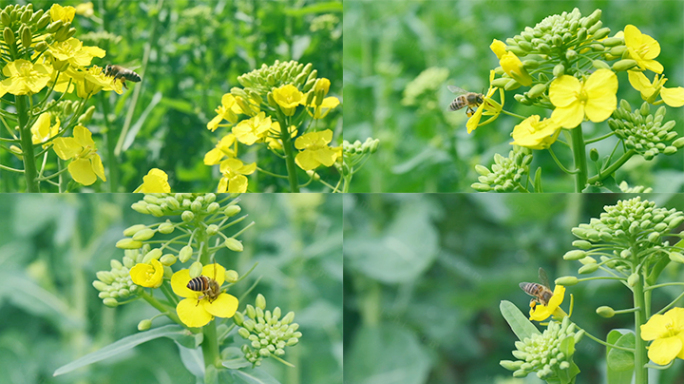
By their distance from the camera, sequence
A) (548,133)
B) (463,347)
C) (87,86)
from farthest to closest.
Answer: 1. (463,347)
2. (87,86)
3. (548,133)

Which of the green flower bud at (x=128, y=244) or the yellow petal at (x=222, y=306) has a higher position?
the green flower bud at (x=128, y=244)

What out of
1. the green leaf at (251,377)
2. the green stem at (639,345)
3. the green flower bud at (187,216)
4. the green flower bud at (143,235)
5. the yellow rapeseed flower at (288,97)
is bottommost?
the green leaf at (251,377)

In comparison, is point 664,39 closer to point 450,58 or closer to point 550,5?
point 550,5

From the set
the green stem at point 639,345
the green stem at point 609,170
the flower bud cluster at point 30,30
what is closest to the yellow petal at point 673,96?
the green stem at point 609,170

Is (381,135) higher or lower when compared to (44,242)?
higher

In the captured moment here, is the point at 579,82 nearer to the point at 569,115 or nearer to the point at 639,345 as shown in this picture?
the point at 569,115

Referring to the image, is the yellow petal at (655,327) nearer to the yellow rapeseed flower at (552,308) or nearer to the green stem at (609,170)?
the yellow rapeseed flower at (552,308)

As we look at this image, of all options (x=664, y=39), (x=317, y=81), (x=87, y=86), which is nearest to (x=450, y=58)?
(x=664, y=39)
